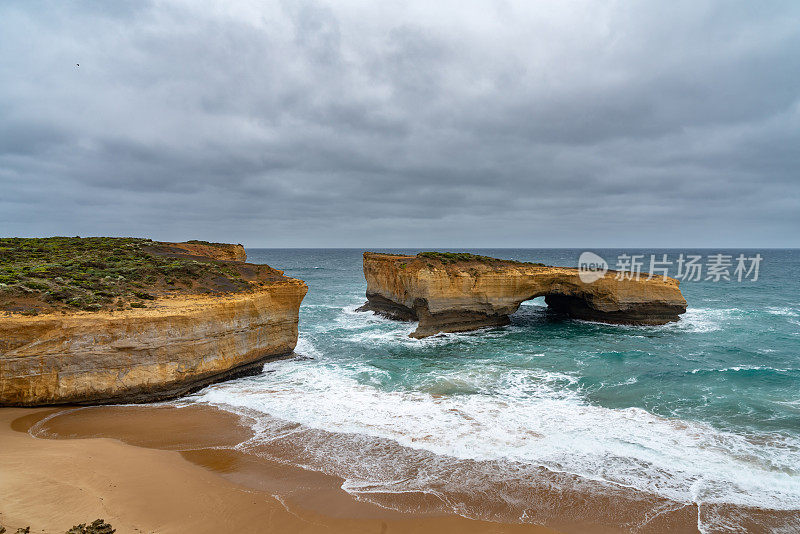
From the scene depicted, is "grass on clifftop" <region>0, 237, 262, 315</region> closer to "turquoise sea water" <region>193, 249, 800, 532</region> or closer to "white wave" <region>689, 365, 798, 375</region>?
"turquoise sea water" <region>193, 249, 800, 532</region>

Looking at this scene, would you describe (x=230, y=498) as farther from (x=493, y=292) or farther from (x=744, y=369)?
(x=744, y=369)

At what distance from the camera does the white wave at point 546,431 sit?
9352 mm

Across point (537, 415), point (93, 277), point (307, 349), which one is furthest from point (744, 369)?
point (93, 277)


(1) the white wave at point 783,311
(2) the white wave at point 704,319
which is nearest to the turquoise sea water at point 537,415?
(2) the white wave at point 704,319

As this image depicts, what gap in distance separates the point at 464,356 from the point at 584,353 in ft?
20.7

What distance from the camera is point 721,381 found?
16453 mm

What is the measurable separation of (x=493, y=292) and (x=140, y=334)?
20060mm

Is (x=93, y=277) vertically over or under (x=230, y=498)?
over

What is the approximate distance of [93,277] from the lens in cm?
1539

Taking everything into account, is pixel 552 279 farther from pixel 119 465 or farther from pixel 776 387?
pixel 119 465

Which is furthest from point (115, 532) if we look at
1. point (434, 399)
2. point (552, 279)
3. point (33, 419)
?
point (552, 279)

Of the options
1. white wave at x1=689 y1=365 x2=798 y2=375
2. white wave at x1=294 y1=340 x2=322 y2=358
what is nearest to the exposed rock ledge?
white wave at x1=294 y1=340 x2=322 y2=358

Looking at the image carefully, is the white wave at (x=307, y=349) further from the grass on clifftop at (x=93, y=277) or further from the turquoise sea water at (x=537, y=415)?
the grass on clifftop at (x=93, y=277)

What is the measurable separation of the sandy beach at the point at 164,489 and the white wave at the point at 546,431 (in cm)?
149
